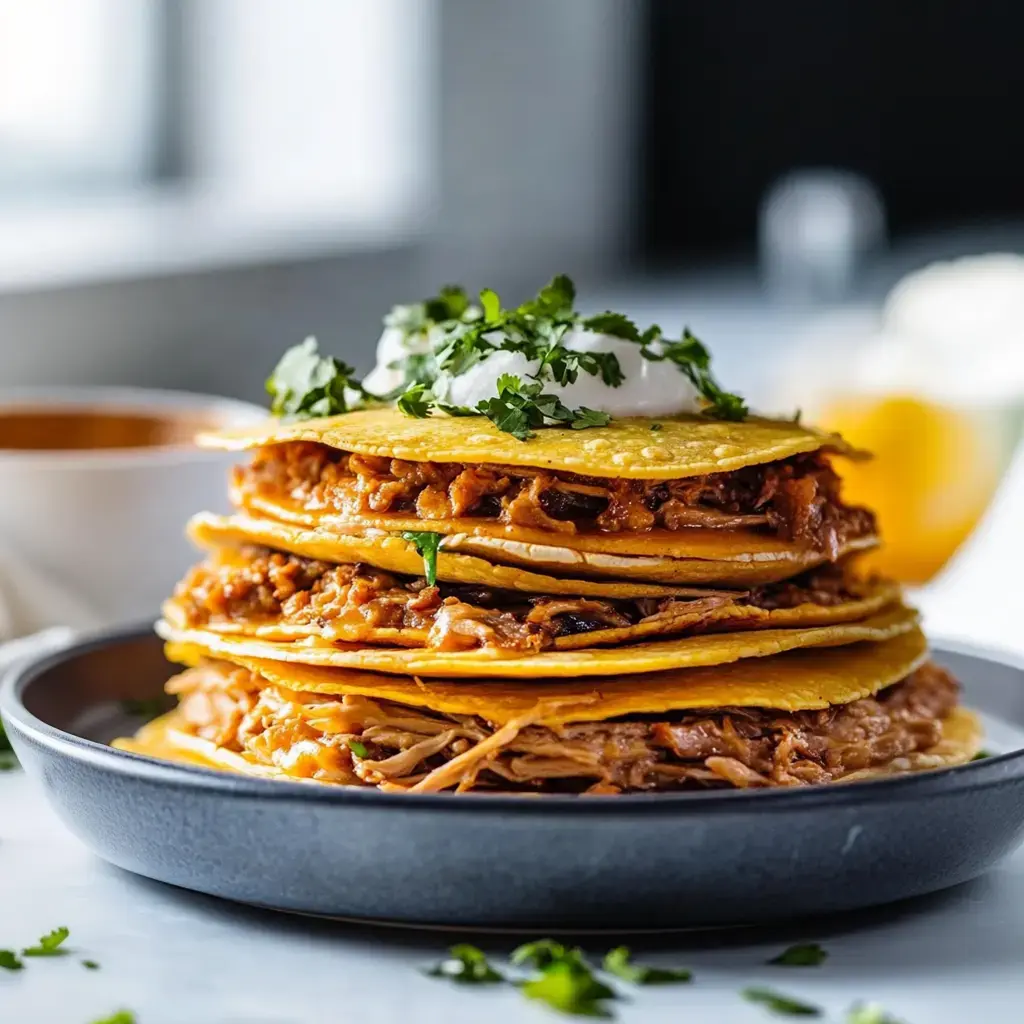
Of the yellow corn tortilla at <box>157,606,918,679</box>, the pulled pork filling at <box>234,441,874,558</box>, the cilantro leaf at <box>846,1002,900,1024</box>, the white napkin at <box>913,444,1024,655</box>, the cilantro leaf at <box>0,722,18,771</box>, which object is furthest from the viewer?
the white napkin at <box>913,444,1024,655</box>

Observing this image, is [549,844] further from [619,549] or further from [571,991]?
[619,549]

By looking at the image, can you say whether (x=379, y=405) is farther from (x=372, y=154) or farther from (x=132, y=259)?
(x=372, y=154)

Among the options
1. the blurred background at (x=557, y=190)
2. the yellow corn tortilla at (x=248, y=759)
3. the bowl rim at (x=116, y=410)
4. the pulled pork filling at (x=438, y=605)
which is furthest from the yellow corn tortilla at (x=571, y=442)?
the blurred background at (x=557, y=190)

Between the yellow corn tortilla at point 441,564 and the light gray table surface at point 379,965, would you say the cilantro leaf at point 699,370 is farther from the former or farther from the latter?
the light gray table surface at point 379,965

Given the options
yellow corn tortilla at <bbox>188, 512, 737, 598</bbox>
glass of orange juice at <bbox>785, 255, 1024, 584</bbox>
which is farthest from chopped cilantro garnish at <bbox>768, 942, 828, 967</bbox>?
glass of orange juice at <bbox>785, 255, 1024, 584</bbox>

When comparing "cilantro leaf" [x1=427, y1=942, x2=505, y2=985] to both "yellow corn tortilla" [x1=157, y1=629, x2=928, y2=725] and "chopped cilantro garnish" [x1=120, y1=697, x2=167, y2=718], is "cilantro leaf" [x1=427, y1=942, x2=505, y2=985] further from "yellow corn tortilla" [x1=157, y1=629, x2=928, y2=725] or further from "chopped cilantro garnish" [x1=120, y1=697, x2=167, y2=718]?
"chopped cilantro garnish" [x1=120, y1=697, x2=167, y2=718]
